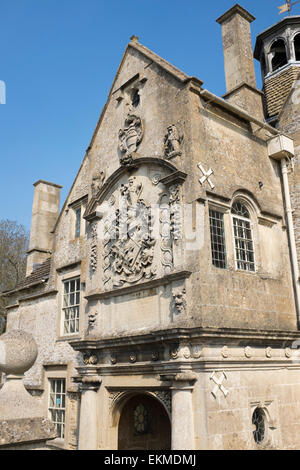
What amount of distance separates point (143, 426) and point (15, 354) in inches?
302

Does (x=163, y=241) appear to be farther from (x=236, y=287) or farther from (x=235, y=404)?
(x=235, y=404)

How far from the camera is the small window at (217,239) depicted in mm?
9267

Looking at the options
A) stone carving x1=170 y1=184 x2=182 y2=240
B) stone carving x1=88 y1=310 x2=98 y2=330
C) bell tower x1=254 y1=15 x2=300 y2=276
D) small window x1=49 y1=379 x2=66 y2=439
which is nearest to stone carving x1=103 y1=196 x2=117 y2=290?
stone carving x1=88 y1=310 x2=98 y2=330

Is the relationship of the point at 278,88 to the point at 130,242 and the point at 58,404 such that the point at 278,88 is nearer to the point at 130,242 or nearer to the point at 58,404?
the point at 130,242

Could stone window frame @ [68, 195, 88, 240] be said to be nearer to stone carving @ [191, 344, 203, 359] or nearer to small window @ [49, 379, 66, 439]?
small window @ [49, 379, 66, 439]

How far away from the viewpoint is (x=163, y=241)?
378 inches

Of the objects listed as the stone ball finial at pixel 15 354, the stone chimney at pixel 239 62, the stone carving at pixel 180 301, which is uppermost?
the stone chimney at pixel 239 62

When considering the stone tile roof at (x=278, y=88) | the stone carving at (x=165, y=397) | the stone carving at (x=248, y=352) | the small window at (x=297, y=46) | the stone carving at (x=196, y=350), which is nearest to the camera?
the stone carving at (x=196, y=350)

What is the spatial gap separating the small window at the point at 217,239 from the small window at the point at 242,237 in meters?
0.50

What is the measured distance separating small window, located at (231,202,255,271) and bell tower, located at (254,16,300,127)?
6556 mm

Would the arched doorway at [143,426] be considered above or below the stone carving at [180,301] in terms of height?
below

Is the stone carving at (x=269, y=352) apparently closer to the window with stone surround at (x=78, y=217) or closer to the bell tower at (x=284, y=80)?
the bell tower at (x=284, y=80)

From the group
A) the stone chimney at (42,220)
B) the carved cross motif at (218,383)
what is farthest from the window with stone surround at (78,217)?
the carved cross motif at (218,383)

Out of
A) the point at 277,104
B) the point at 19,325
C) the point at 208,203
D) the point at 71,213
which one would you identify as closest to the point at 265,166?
the point at 208,203
